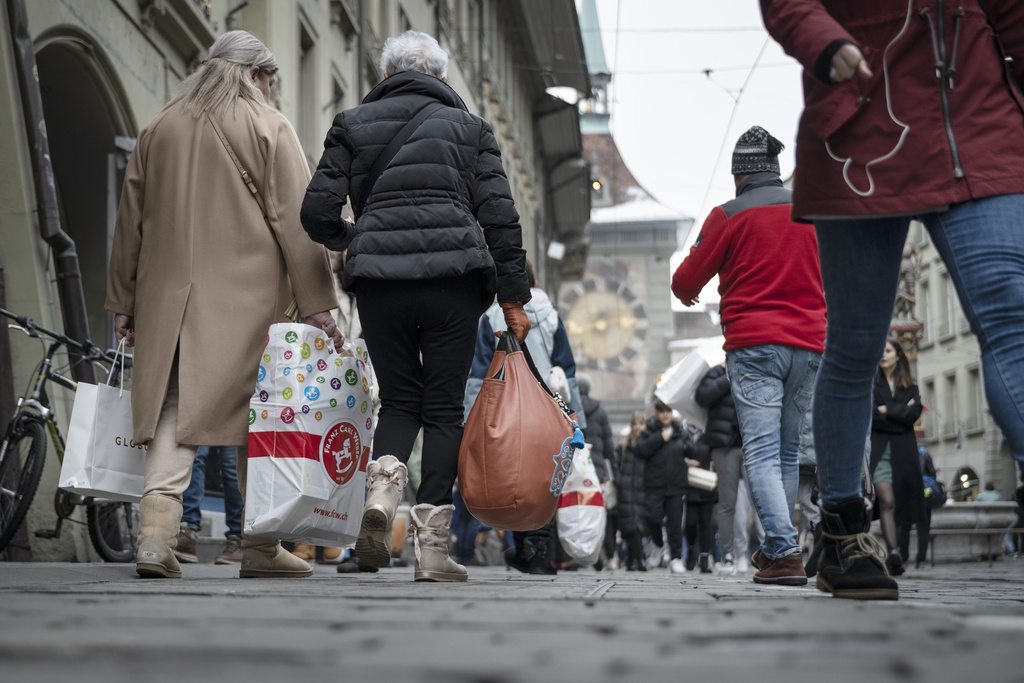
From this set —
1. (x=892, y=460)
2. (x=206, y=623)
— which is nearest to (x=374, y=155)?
(x=206, y=623)

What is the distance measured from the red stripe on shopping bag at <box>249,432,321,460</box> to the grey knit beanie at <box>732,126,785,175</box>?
2659mm

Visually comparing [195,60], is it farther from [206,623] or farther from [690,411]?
[206,623]

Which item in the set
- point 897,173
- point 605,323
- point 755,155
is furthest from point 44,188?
point 605,323

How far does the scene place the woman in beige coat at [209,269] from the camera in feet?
16.7

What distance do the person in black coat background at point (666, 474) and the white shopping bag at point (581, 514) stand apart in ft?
15.7

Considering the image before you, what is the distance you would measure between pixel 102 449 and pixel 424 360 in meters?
1.32

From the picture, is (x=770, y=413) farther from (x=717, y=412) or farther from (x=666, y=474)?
(x=666, y=474)

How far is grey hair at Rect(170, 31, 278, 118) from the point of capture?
5.41 m

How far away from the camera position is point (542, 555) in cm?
756

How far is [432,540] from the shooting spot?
478 centimetres

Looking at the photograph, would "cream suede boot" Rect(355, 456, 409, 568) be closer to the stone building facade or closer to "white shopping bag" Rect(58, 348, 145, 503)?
"white shopping bag" Rect(58, 348, 145, 503)

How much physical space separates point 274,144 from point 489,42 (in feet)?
98.1

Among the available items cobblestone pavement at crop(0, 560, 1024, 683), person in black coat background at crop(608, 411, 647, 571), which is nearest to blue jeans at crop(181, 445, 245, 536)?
cobblestone pavement at crop(0, 560, 1024, 683)

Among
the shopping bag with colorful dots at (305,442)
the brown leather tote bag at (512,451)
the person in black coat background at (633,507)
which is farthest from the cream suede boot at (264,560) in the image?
the person in black coat background at (633,507)
